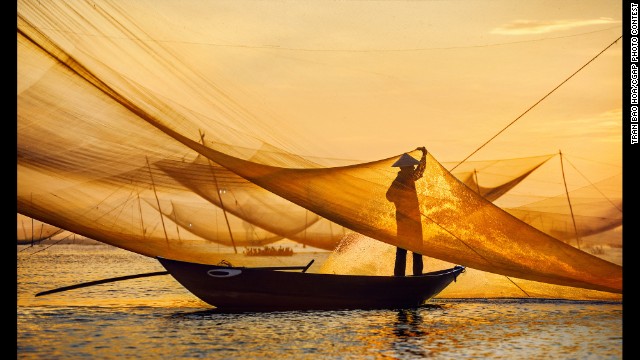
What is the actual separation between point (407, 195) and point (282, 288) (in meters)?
3.54

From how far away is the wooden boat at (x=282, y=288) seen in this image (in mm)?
16062

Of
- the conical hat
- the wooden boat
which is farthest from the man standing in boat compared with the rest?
the wooden boat

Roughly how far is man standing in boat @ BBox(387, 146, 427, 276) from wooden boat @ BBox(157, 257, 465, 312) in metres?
2.45

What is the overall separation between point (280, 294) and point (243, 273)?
3.45 feet

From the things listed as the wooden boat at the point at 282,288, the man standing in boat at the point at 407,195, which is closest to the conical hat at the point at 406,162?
the man standing in boat at the point at 407,195

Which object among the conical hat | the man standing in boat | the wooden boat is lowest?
the wooden boat

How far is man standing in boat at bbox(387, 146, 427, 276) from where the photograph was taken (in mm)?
14844

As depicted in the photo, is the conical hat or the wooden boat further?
the wooden boat

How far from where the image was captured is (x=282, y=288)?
1655 centimetres

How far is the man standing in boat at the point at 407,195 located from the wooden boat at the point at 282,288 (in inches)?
96.5

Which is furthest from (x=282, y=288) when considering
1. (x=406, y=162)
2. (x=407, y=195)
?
(x=406, y=162)

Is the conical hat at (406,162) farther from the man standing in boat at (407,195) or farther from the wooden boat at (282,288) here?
the wooden boat at (282,288)

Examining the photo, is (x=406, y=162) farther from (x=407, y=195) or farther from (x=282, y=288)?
(x=282, y=288)

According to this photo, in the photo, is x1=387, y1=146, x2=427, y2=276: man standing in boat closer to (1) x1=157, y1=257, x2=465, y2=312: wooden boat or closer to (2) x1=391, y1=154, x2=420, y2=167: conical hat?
(2) x1=391, y1=154, x2=420, y2=167: conical hat
